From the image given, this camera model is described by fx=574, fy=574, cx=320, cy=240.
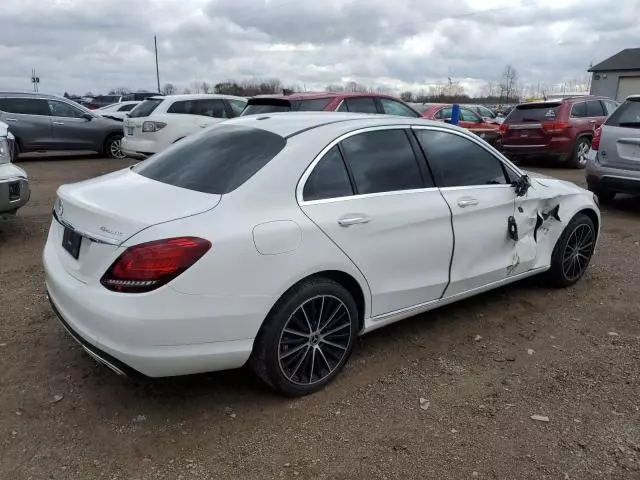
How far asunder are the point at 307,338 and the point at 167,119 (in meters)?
9.75

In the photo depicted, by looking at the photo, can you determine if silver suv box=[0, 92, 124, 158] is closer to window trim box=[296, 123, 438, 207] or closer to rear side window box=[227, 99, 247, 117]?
rear side window box=[227, 99, 247, 117]

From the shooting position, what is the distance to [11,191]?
5.72 meters

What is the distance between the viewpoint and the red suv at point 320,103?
8586mm

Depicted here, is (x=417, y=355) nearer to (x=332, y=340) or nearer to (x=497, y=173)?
(x=332, y=340)

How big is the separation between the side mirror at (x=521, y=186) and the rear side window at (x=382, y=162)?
3.19ft

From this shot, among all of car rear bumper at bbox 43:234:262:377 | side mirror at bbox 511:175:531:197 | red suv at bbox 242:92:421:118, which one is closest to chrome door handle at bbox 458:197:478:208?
side mirror at bbox 511:175:531:197

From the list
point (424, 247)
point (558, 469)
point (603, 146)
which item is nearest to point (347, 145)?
point (424, 247)

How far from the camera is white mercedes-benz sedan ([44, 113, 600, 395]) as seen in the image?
272cm

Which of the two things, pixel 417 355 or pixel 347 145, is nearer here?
pixel 347 145

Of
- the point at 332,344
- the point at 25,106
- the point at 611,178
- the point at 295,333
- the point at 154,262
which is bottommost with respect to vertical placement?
the point at 332,344

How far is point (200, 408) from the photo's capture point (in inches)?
125

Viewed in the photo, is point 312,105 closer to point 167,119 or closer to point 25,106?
point 167,119

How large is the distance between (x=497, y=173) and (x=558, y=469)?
7.40 feet

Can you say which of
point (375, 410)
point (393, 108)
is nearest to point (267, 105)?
point (393, 108)
